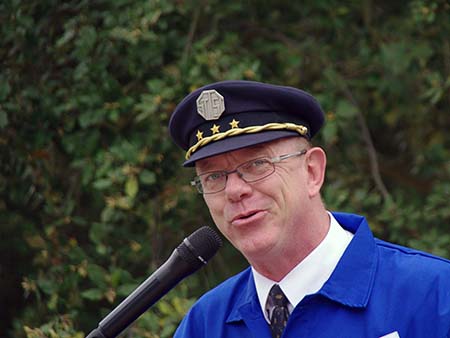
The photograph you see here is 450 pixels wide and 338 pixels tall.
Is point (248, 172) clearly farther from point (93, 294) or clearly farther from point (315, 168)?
point (93, 294)

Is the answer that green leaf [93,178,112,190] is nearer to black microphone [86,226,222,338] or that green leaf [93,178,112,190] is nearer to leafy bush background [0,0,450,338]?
leafy bush background [0,0,450,338]

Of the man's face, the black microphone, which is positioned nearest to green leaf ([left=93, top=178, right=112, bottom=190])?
the man's face

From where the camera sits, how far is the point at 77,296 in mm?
4504

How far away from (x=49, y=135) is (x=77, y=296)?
722 millimetres

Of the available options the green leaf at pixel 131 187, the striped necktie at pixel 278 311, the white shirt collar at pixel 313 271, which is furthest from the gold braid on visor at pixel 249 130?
the green leaf at pixel 131 187

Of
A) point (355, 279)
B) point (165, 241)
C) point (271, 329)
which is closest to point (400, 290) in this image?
point (355, 279)

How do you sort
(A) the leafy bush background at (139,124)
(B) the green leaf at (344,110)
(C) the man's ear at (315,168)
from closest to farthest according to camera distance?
1. (C) the man's ear at (315,168)
2. (A) the leafy bush background at (139,124)
3. (B) the green leaf at (344,110)

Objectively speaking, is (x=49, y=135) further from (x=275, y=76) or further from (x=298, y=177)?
(x=298, y=177)

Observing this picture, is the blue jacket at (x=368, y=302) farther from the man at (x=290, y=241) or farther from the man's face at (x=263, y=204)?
the man's face at (x=263, y=204)

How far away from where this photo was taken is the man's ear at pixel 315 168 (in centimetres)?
288

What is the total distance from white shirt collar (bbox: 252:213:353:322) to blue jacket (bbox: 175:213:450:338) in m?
0.03

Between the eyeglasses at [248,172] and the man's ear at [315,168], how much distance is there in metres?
0.08

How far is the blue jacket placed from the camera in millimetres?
2641

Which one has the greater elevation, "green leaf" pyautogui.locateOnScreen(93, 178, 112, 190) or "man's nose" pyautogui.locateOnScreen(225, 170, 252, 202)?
"green leaf" pyautogui.locateOnScreen(93, 178, 112, 190)
